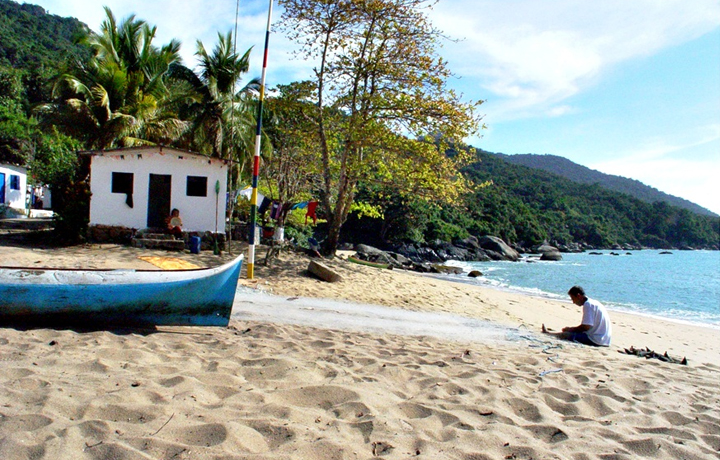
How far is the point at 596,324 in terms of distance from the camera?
762 centimetres

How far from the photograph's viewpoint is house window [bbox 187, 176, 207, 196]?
15.9 metres

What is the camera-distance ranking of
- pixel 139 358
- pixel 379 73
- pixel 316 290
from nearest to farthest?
pixel 139 358 < pixel 316 290 < pixel 379 73

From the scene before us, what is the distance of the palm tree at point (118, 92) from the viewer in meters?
19.3

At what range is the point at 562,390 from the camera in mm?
4391

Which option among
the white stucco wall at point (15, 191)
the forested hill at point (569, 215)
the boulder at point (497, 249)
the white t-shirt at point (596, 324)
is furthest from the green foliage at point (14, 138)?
the forested hill at point (569, 215)

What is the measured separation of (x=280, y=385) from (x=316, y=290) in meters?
7.38

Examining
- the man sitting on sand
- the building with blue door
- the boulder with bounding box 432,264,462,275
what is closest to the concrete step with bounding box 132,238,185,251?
the man sitting on sand

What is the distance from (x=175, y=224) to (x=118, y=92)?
8573 mm

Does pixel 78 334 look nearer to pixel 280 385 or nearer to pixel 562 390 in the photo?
pixel 280 385

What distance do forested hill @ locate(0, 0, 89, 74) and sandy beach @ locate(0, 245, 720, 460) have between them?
128ft

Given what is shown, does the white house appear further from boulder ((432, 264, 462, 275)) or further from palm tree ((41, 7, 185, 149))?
boulder ((432, 264, 462, 275))

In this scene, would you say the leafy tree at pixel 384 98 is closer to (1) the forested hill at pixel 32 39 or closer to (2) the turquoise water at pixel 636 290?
(2) the turquoise water at pixel 636 290

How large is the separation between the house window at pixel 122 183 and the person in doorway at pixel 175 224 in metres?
1.60

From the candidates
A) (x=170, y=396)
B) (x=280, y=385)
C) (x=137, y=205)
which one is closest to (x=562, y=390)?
(x=280, y=385)
